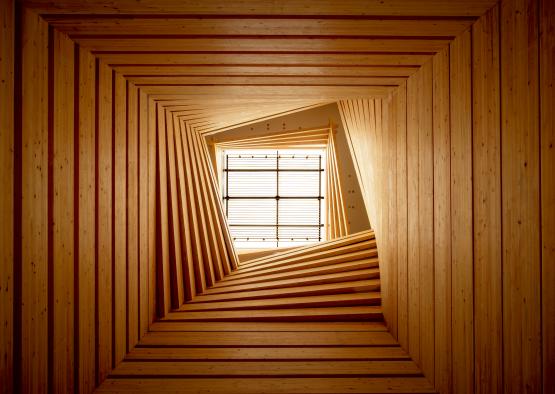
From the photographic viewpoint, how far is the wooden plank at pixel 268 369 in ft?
8.54

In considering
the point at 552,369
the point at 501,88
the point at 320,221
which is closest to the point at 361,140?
the point at 501,88

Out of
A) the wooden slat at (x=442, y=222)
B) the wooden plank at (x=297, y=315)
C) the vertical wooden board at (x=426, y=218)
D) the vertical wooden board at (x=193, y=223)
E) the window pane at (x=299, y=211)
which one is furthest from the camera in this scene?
the window pane at (x=299, y=211)

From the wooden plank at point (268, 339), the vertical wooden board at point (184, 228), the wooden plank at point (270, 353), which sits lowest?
the wooden plank at point (270, 353)

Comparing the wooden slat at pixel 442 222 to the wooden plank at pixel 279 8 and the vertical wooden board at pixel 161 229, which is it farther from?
the vertical wooden board at pixel 161 229

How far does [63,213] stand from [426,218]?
2305 mm

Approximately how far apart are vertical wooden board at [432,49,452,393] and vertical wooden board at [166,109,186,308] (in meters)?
2.59

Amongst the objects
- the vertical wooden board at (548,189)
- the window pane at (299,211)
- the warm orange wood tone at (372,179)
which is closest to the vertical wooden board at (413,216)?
the warm orange wood tone at (372,179)

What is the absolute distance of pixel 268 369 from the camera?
2.67 m

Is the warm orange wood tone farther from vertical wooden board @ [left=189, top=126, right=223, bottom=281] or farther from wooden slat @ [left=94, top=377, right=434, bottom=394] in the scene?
vertical wooden board @ [left=189, top=126, right=223, bottom=281]

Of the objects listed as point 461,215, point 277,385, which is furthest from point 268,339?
point 461,215

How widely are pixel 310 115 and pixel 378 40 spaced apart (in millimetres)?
5014

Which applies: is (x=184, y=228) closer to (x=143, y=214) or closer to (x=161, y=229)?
(x=161, y=229)

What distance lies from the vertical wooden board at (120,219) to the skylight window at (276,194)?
5.67 meters

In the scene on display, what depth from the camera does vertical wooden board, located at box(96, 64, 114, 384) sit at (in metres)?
2.42
